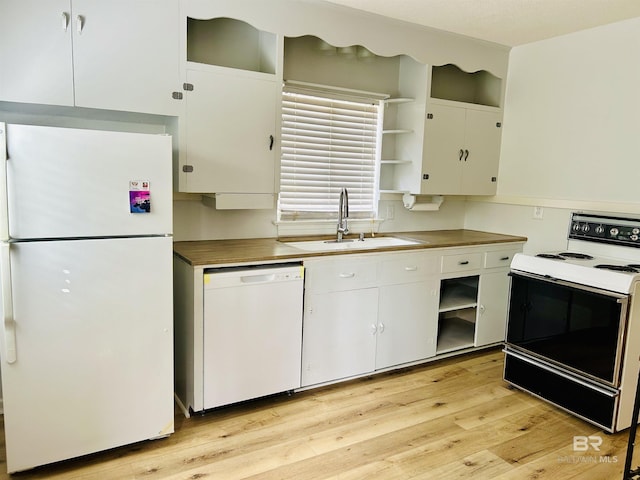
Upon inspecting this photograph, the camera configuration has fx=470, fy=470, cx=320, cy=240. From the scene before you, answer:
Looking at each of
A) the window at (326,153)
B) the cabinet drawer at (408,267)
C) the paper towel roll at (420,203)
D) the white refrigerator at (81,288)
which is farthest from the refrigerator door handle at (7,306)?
the paper towel roll at (420,203)

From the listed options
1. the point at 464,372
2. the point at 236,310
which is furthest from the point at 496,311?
the point at 236,310

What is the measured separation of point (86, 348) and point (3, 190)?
76 cm

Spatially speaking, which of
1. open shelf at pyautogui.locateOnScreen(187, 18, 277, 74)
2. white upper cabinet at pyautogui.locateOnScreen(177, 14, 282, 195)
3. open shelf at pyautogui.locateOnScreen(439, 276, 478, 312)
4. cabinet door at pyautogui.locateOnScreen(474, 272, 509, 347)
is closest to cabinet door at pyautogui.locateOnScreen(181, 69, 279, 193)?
white upper cabinet at pyautogui.locateOnScreen(177, 14, 282, 195)

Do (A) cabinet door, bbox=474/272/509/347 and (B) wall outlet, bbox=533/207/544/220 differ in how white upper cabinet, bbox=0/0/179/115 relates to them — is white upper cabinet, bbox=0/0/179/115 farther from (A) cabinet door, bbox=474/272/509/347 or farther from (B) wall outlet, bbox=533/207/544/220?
(B) wall outlet, bbox=533/207/544/220

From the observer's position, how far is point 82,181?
202 cm

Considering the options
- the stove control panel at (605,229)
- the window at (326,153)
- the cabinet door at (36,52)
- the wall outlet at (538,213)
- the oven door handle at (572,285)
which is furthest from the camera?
the wall outlet at (538,213)

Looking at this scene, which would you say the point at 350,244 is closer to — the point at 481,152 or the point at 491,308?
the point at 491,308

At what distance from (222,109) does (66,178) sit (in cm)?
102

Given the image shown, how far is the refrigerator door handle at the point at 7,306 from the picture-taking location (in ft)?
6.21

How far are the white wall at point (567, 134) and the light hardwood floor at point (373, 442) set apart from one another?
148cm

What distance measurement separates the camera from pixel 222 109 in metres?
2.71

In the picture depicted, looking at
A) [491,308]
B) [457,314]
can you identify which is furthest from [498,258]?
[457,314]

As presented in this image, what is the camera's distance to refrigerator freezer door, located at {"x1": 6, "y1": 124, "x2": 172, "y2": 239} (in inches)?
74.9

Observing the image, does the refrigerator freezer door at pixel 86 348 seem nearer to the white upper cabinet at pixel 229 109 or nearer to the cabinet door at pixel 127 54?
the white upper cabinet at pixel 229 109
